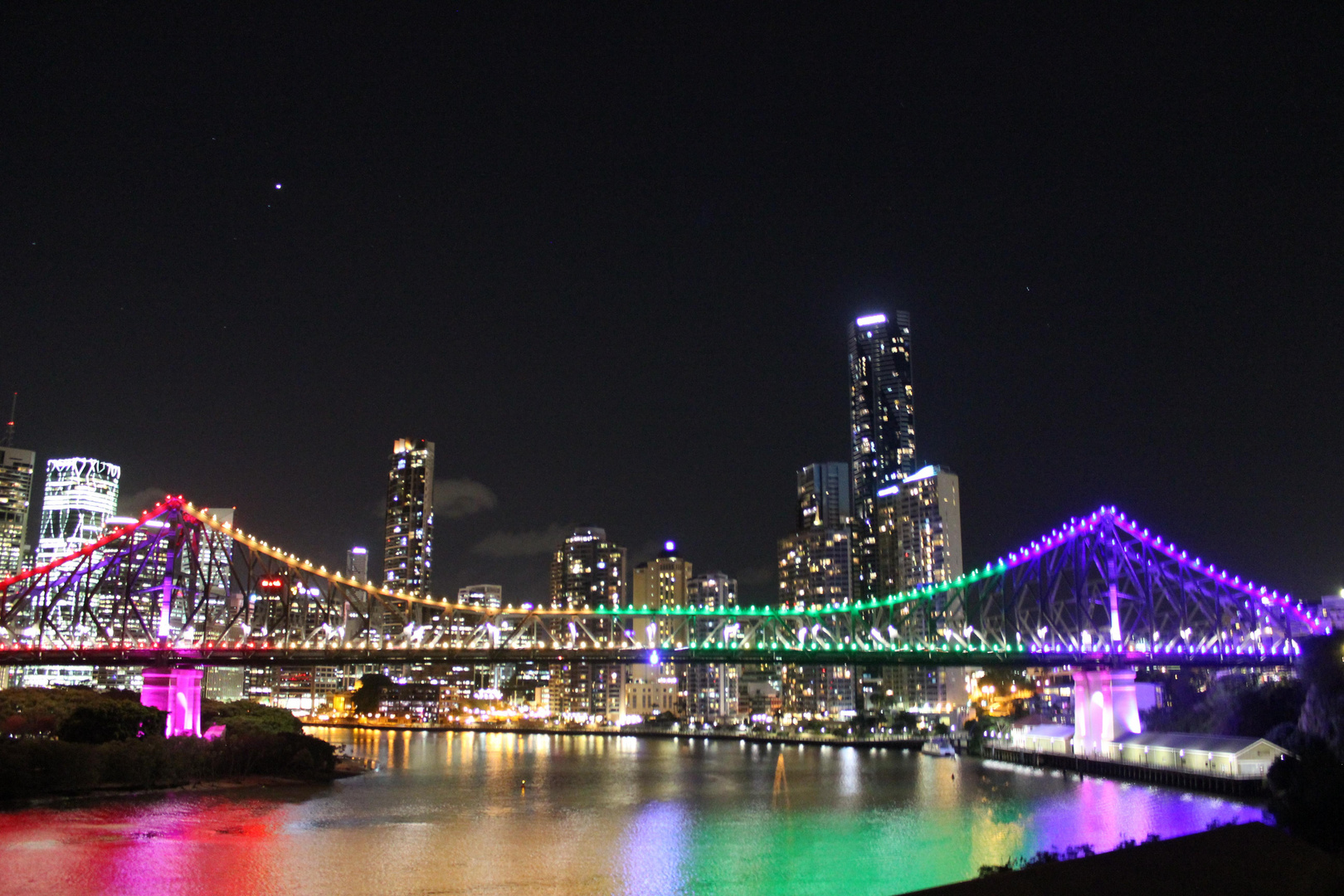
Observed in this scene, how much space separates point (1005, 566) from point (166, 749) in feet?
202

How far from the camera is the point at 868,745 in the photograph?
130m

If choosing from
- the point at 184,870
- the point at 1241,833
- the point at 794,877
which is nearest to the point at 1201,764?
the point at 794,877

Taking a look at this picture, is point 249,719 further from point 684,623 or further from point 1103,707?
point 1103,707

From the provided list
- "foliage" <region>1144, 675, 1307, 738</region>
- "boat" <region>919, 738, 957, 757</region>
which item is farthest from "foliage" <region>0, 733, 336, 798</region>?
"foliage" <region>1144, 675, 1307, 738</region>

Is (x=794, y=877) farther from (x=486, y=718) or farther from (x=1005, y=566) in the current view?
(x=486, y=718)

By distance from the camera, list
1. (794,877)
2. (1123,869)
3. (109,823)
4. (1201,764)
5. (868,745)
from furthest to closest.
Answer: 1. (868,745)
2. (1201,764)
3. (109,823)
4. (794,877)
5. (1123,869)

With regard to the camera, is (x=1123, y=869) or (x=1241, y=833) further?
(x=1241, y=833)

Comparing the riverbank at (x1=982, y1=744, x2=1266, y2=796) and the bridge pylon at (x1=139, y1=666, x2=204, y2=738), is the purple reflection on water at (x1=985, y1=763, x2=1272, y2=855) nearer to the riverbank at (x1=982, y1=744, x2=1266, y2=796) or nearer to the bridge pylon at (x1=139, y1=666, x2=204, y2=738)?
the riverbank at (x1=982, y1=744, x2=1266, y2=796)

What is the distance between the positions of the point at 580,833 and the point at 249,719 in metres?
34.7

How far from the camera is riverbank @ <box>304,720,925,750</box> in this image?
131000mm

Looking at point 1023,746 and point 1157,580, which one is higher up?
point 1157,580

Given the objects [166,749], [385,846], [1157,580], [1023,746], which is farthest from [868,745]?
[385,846]

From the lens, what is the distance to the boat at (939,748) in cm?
10288

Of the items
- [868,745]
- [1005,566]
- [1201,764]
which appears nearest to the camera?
[1201,764]
